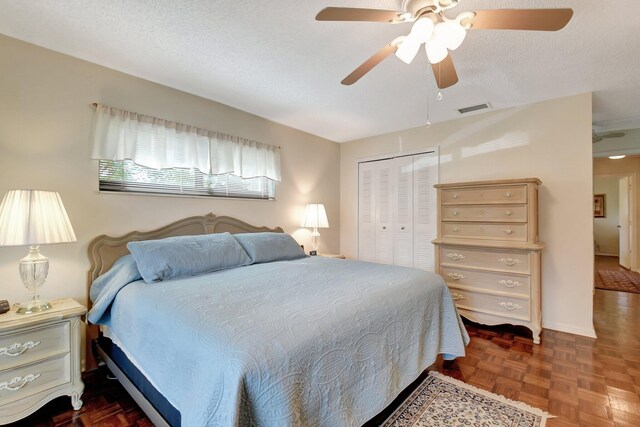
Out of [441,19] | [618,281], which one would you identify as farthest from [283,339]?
[618,281]

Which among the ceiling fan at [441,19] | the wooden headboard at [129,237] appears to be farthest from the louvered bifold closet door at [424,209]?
the ceiling fan at [441,19]

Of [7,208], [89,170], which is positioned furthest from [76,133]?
[7,208]

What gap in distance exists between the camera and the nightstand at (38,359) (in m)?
1.57

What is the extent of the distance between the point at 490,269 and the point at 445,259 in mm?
431

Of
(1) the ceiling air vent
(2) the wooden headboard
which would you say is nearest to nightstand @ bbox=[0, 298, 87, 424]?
(2) the wooden headboard

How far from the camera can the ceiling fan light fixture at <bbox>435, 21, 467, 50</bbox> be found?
4.49 ft

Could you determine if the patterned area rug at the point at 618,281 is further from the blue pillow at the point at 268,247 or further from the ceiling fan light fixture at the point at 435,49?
the ceiling fan light fixture at the point at 435,49

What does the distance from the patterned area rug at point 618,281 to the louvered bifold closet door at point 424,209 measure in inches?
119

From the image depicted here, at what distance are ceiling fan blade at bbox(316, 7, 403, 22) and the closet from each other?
8.72ft

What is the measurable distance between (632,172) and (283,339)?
7346 millimetres

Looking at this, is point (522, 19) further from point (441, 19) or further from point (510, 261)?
point (510, 261)

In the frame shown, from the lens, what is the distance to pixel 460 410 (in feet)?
5.74

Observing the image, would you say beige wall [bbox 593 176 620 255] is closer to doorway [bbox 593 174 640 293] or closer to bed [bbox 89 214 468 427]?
doorway [bbox 593 174 640 293]

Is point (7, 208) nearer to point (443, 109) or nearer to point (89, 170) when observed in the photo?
point (89, 170)
